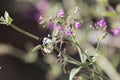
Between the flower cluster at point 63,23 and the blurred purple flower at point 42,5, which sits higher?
the blurred purple flower at point 42,5

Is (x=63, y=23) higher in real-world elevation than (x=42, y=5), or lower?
lower

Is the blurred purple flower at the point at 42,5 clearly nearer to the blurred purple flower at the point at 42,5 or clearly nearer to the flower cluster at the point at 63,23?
the blurred purple flower at the point at 42,5

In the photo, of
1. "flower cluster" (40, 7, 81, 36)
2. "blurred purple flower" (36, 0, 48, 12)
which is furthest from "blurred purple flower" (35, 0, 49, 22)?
"flower cluster" (40, 7, 81, 36)

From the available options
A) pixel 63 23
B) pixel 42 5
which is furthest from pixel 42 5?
pixel 63 23

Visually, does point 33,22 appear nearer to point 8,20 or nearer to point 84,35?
point 84,35

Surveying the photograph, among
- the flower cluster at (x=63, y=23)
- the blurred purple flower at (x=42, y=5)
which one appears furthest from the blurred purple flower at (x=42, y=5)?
the flower cluster at (x=63, y=23)

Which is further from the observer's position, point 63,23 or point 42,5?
point 42,5

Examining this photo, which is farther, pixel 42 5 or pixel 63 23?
pixel 42 5

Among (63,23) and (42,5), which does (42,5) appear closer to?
(42,5)

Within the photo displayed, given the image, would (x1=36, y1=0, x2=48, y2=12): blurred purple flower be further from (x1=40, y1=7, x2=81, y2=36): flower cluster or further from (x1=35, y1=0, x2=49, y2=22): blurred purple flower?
(x1=40, y1=7, x2=81, y2=36): flower cluster

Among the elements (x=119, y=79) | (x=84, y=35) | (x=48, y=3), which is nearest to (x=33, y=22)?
(x=48, y=3)

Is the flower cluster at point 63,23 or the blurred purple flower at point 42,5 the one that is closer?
the flower cluster at point 63,23
